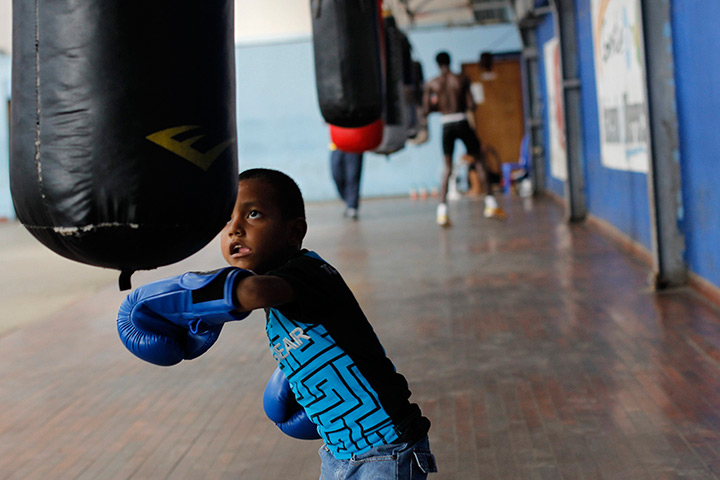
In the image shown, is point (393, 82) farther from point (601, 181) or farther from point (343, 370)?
point (343, 370)

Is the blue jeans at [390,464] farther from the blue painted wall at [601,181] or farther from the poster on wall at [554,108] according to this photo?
the poster on wall at [554,108]

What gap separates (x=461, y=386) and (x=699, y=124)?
2124 mm

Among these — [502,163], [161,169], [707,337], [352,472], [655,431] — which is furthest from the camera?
[502,163]

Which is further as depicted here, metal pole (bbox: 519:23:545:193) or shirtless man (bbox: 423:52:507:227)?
metal pole (bbox: 519:23:545:193)

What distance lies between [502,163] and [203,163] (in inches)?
569

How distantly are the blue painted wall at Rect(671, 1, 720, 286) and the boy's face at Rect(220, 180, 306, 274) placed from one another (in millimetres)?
3230

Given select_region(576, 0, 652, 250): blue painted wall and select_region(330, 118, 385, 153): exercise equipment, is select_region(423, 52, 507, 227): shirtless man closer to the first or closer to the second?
select_region(576, 0, 652, 250): blue painted wall

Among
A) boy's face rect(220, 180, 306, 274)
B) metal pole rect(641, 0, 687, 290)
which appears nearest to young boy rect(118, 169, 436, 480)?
boy's face rect(220, 180, 306, 274)

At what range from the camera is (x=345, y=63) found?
3490mm

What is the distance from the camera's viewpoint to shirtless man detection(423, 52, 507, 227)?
9.33m

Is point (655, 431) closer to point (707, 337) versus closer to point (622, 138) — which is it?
point (707, 337)

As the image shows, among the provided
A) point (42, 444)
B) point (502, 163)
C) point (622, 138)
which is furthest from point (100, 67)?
point (502, 163)

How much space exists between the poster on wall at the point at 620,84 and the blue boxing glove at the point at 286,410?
3.70 metres

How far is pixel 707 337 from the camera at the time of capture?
390 cm
